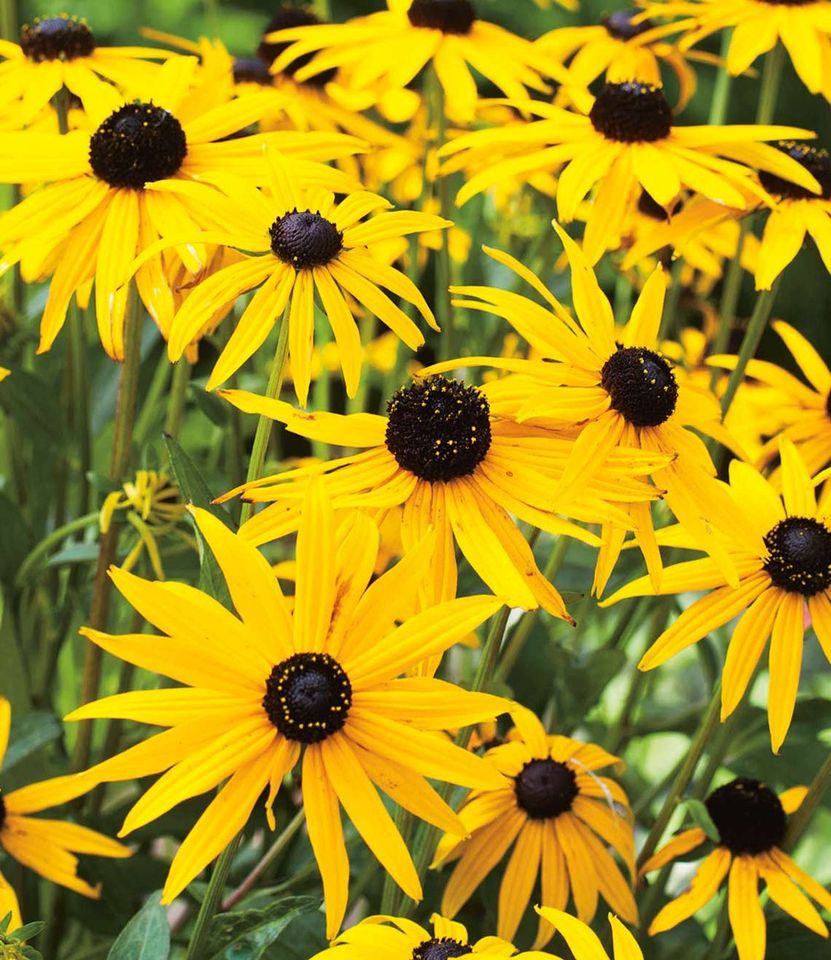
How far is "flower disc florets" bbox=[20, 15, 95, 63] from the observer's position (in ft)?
2.50

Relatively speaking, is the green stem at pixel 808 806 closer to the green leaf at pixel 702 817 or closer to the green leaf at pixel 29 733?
the green leaf at pixel 702 817

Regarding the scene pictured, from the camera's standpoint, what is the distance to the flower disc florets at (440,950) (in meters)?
0.44

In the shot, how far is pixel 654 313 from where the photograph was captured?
0.57 meters

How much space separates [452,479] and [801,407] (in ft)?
1.19

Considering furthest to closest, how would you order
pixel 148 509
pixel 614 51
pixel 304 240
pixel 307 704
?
pixel 614 51 → pixel 148 509 → pixel 304 240 → pixel 307 704

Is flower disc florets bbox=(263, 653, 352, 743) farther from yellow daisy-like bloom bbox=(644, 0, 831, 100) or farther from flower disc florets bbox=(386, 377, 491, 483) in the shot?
yellow daisy-like bloom bbox=(644, 0, 831, 100)

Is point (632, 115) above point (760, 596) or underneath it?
above

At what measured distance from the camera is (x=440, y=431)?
51 cm

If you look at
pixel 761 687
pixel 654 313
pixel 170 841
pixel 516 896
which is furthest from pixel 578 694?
pixel 761 687

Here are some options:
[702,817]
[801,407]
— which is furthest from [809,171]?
[702,817]

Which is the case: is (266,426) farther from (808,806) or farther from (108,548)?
(808,806)

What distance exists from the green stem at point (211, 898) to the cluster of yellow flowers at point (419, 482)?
0.03 meters

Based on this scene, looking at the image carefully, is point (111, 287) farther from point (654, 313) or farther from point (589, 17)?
point (589, 17)

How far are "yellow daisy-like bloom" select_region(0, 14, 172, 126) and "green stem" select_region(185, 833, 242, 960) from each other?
0.41m
